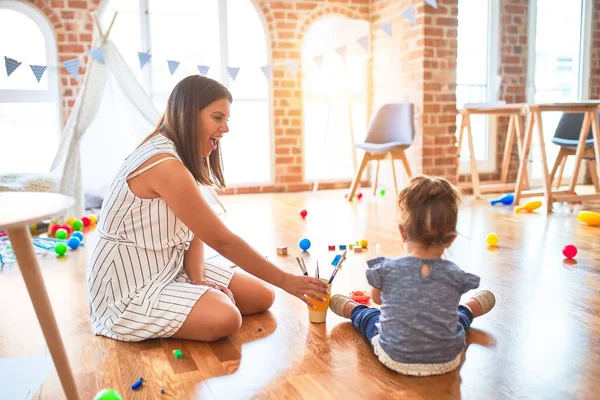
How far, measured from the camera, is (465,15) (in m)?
4.97

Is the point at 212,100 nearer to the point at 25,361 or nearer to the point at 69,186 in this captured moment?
the point at 25,361

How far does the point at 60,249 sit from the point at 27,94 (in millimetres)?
2291

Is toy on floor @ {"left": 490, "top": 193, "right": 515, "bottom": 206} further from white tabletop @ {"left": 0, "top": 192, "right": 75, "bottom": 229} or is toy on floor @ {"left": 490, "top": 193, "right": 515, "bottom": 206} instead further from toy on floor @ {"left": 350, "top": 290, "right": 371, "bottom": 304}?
white tabletop @ {"left": 0, "top": 192, "right": 75, "bottom": 229}

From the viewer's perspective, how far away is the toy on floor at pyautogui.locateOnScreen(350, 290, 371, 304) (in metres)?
1.86

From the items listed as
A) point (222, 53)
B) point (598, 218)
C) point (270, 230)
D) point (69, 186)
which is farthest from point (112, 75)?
point (598, 218)

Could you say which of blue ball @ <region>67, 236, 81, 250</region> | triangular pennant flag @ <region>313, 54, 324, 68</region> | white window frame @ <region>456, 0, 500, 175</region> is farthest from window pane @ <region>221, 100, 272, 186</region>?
blue ball @ <region>67, 236, 81, 250</region>

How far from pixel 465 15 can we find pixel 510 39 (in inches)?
19.0

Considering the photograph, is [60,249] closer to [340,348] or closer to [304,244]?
[304,244]

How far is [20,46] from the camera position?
14.4ft

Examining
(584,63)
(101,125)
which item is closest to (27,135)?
(101,125)

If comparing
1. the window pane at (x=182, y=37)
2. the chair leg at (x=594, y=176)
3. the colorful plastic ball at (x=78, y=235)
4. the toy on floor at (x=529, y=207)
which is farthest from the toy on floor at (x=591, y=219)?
the window pane at (x=182, y=37)

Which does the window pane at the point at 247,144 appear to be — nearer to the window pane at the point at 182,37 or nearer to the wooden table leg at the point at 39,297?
the window pane at the point at 182,37

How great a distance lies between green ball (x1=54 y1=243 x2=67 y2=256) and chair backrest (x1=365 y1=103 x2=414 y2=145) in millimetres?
2604

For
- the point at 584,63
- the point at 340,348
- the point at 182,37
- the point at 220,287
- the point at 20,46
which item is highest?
the point at 182,37
